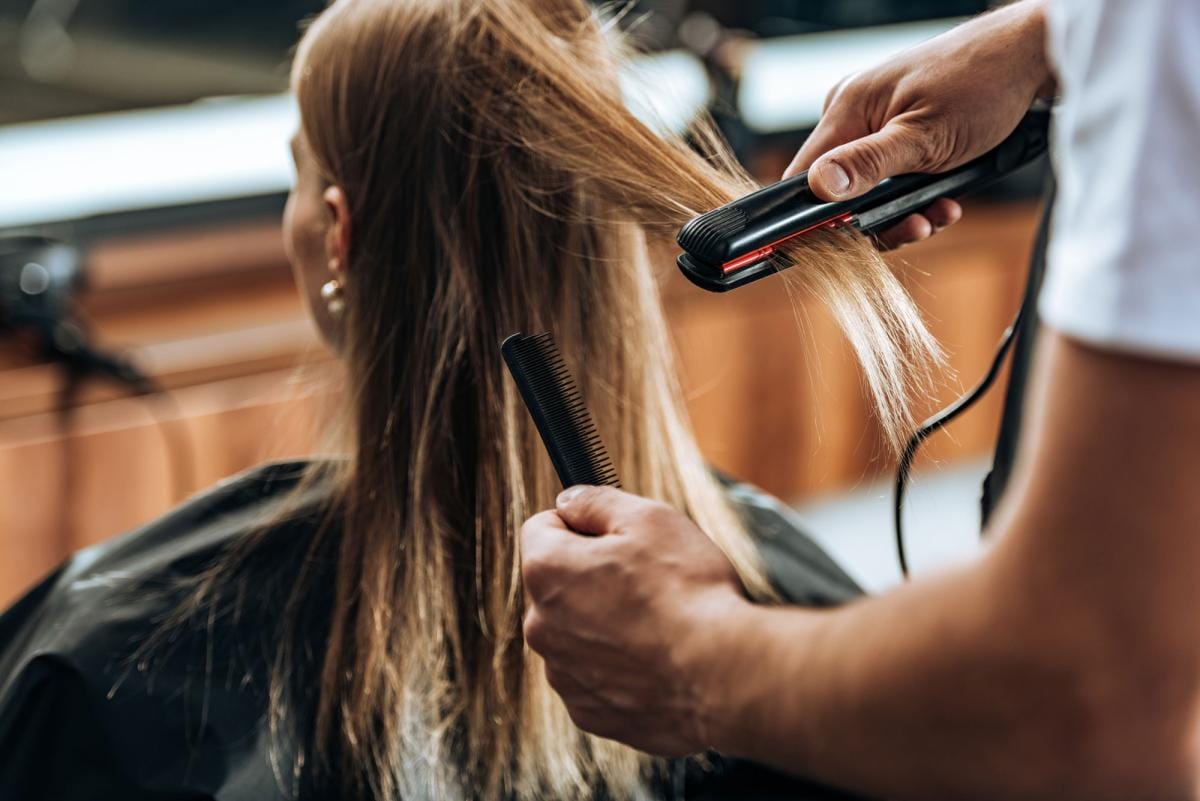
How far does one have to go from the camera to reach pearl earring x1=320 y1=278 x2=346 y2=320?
1.01 m

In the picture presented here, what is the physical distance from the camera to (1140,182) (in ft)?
1.36

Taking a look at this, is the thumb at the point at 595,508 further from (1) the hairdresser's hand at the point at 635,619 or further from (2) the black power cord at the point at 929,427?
(2) the black power cord at the point at 929,427

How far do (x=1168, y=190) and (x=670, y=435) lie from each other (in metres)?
0.66

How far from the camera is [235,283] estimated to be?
2.16 m

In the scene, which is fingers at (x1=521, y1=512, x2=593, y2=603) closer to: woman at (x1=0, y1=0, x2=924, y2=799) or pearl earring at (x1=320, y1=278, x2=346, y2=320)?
woman at (x1=0, y1=0, x2=924, y2=799)

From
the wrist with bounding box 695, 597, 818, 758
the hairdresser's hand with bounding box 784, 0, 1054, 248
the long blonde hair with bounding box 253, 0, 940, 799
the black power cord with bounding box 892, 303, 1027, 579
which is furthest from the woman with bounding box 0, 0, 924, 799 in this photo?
the wrist with bounding box 695, 597, 818, 758

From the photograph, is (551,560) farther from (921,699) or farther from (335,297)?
(335,297)

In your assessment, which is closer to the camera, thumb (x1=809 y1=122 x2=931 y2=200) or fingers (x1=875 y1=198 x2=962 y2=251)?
thumb (x1=809 y1=122 x2=931 y2=200)

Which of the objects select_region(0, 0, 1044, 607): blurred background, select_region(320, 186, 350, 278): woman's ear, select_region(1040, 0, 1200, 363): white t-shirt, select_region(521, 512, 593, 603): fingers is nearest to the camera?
select_region(1040, 0, 1200, 363): white t-shirt

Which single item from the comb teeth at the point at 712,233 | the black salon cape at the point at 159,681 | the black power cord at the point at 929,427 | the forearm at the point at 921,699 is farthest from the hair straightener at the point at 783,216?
the black salon cape at the point at 159,681

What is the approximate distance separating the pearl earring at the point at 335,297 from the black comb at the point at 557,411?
29 centimetres

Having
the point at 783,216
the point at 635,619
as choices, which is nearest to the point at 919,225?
the point at 783,216

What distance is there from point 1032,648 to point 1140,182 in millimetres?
173

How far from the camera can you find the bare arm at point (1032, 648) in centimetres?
43
